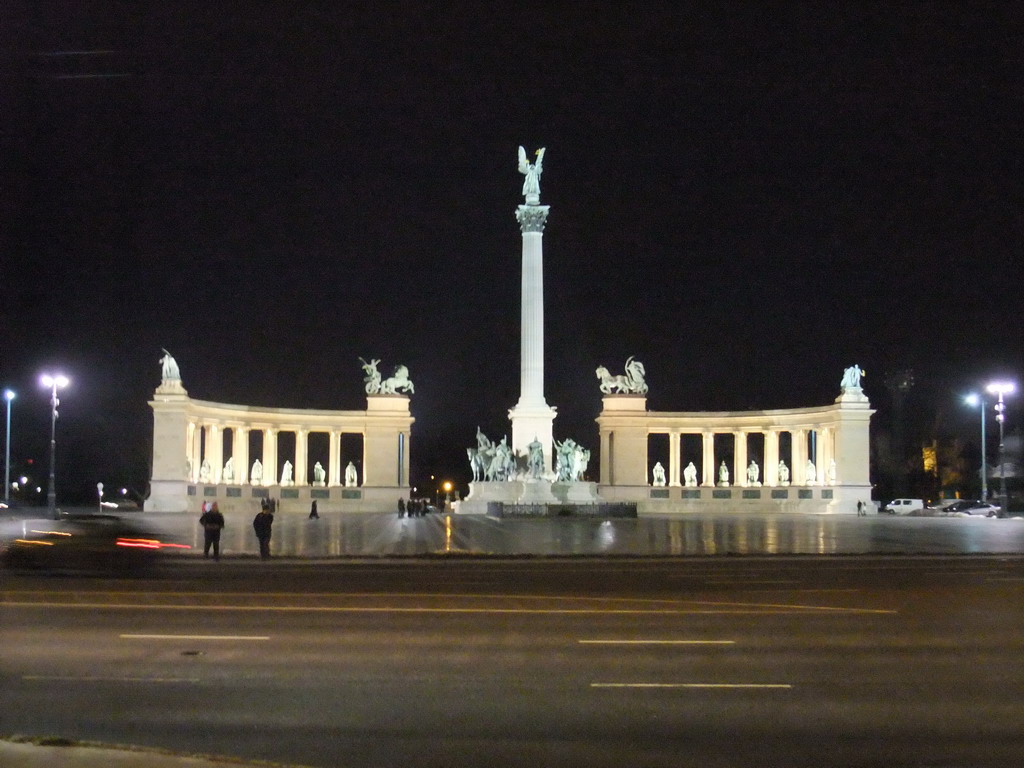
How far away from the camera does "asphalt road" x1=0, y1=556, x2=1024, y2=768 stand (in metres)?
9.82

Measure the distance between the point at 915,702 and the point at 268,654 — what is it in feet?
25.1

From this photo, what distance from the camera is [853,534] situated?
152 ft

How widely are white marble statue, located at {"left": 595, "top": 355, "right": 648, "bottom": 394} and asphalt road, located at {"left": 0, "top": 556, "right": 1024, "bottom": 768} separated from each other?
65220 millimetres

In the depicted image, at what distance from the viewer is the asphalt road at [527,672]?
32.2 ft

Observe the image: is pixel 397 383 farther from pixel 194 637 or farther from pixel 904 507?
pixel 194 637

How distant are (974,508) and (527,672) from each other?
68.9 m

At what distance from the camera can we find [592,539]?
41.7 meters

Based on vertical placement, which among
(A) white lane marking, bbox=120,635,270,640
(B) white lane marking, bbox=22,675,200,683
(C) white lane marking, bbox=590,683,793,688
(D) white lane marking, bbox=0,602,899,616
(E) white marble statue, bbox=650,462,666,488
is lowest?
(B) white lane marking, bbox=22,675,200,683

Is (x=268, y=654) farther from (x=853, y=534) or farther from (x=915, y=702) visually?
(x=853, y=534)

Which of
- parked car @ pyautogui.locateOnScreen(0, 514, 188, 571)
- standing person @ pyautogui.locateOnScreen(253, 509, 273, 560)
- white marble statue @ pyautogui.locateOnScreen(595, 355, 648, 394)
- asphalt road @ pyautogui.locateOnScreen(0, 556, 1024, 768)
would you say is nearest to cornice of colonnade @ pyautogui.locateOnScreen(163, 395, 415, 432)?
white marble statue @ pyautogui.locateOnScreen(595, 355, 648, 394)

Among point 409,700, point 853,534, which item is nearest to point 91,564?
point 409,700

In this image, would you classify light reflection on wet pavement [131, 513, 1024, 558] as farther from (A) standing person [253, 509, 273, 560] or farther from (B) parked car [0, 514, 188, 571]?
(B) parked car [0, 514, 188, 571]

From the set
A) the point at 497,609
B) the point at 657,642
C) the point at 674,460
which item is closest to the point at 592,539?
the point at 497,609

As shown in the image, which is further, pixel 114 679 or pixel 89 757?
pixel 114 679
